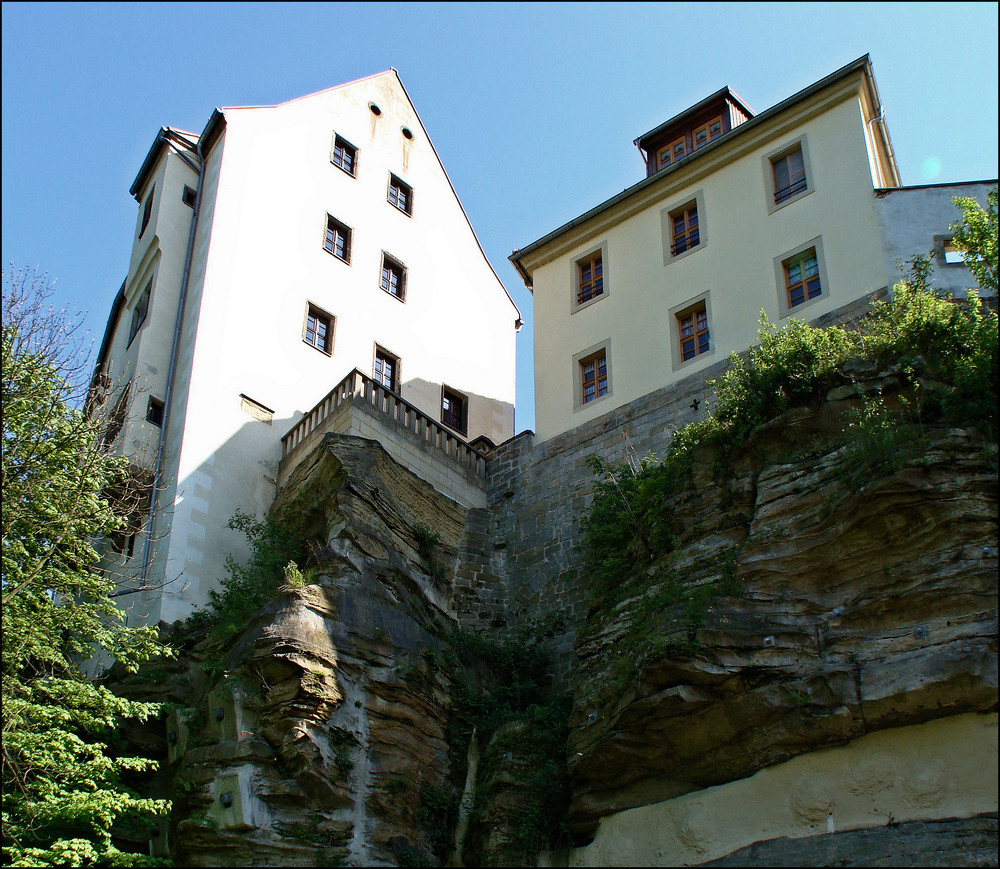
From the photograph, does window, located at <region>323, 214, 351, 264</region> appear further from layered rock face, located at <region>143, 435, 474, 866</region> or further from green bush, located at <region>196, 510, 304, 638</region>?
layered rock face, located at <region>143, 435, 474, 866</region>

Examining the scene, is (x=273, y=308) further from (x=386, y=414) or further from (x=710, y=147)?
(x=710, y=147)

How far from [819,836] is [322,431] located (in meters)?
14.1

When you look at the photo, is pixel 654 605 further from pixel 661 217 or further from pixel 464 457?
pixel 661 217

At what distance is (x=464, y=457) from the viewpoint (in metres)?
26.1

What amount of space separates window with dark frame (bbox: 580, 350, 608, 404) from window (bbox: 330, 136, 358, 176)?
10.8m

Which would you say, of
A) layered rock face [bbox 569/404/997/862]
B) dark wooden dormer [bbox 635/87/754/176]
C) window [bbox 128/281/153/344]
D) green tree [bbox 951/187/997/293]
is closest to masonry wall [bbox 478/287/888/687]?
green tree [bbox 951/187/997/293]

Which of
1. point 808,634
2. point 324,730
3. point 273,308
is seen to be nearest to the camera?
point 808,634

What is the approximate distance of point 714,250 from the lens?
25406mm

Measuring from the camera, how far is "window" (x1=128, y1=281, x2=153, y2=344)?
1141 inches

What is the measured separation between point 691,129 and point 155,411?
50.9 ft

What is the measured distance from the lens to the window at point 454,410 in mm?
31453

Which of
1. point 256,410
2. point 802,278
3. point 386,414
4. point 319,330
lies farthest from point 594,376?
point 256,410

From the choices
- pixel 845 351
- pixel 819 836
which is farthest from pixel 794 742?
pixel 845 351

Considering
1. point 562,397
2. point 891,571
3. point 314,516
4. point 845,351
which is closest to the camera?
point 891,571
